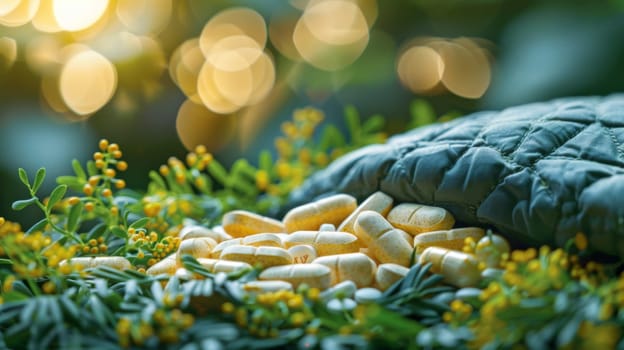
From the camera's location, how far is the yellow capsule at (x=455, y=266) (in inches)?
19.6

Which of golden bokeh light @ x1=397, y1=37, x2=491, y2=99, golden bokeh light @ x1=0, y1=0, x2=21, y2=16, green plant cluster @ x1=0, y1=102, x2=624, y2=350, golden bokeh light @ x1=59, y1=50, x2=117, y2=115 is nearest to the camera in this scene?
green plant cluster @ x1=0, y1=102, x2=624, y2=350

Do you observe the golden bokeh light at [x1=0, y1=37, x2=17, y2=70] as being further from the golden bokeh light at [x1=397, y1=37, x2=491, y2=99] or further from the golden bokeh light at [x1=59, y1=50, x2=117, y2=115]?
Result: the golden bokeh light at [x1=397, y1=37, x2=491, y2=99]

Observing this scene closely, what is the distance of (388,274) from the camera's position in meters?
0.52

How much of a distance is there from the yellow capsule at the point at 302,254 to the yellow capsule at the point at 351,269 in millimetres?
26

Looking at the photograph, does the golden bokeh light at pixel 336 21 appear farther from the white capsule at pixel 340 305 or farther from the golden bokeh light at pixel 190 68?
the white capsule at pixel 340 305

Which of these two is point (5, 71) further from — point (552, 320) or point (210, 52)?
point (552, 320)

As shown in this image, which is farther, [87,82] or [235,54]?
[235,54]

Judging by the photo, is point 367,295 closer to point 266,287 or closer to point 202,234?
point 266,287

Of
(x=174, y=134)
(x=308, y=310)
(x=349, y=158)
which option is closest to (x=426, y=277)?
(x=308, y=310)

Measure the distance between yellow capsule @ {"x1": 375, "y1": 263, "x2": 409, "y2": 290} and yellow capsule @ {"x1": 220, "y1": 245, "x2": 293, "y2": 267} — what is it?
8 cm

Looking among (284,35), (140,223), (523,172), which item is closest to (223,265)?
(140,223)

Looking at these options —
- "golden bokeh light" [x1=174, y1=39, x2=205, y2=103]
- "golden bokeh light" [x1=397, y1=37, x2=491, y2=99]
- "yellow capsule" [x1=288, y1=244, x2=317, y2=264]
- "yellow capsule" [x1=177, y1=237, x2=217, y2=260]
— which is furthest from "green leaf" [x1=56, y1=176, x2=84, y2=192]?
"golden bokeh light" [x1=397, y1=37, x2=491, y2=99]

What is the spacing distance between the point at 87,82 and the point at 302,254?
1143 mm

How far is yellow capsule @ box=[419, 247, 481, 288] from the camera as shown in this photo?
498 mm
